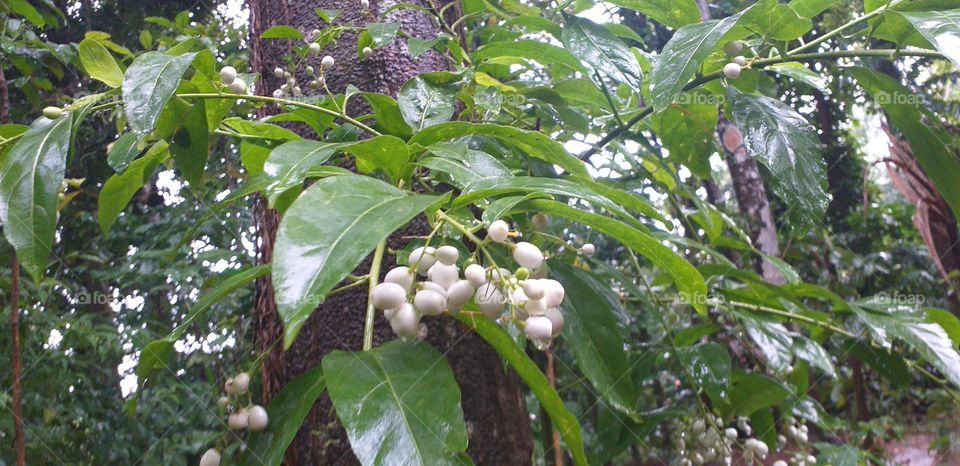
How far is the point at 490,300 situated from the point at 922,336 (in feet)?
2.60

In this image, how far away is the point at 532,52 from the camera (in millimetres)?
894

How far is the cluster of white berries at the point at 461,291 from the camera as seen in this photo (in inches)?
18.8

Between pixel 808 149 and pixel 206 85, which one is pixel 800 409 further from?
pixel 206 85

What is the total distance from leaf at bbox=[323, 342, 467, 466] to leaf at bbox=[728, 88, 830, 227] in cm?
47

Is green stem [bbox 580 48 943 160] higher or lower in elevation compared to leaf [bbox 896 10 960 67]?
lower

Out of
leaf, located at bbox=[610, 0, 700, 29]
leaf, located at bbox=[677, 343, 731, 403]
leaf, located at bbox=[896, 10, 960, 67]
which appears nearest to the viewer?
leaf, located at bbox=[896, 10, 960, 67]

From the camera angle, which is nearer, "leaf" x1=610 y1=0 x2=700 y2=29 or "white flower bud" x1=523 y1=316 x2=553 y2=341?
"white flower bud" x1=523 y1=316 x2=553 y2=341

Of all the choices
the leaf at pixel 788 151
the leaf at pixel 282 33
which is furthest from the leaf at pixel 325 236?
the leaf at pixel 282 33

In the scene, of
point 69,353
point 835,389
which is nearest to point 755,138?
point 69,353

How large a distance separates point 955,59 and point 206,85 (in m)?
0.68

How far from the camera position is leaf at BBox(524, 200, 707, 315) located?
1.59 feet

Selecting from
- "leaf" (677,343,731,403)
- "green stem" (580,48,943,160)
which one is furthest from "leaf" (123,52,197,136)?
"leaf" (677,343,731,403)

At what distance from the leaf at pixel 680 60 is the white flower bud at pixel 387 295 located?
342mm

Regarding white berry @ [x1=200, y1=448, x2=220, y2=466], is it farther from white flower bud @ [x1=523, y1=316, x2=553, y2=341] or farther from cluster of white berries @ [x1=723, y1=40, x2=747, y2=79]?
cluster of white berries @ [x1=723, y1=40, x2=747, y2=79]
